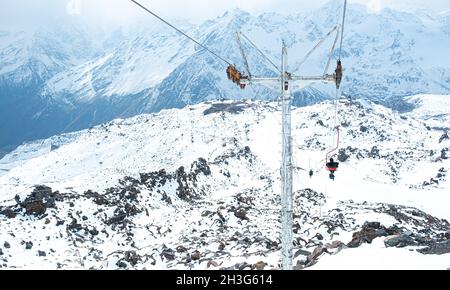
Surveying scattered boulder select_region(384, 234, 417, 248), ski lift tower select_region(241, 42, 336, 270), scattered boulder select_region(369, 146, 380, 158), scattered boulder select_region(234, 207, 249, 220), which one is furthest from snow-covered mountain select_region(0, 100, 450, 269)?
ski lift tower select_region(241, 42, 336, 270)

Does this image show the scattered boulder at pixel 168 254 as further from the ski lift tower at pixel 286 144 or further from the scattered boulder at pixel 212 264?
the ski lift tower at pixel 286 144

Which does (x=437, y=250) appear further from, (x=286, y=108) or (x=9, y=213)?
(x=9, y=213)

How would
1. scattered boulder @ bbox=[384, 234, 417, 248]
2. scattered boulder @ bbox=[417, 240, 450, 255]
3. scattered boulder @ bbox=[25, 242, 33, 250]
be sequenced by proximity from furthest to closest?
scattered boulder @ bbox=[25, 242, 33, 250] → scattered boulder @ bbox=[384, 234, 417, 248] → scattered boulder @ bbox=[417, 240, 450, 255]

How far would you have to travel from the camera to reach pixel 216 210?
151ft

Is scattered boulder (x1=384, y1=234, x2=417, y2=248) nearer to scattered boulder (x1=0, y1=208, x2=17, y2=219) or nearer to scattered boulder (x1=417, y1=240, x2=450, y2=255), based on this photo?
scattered boulder (x1=417, y1=240, x2=450, y2=255)

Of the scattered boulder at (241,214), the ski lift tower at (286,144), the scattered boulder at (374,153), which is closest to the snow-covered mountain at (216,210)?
the scattered boulder at (241,214)

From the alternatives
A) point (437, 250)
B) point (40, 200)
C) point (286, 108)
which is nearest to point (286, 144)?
point (286, 108)

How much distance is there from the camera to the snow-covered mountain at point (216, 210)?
27672 mm

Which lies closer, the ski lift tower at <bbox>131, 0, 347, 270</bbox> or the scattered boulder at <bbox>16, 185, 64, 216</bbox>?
the ski lift tower at <bbox>131, 0, 347, 270</bbox>

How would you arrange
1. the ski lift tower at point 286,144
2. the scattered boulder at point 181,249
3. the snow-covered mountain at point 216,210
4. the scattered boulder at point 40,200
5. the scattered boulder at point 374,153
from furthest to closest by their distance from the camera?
the scattered boulder at point 374,153 → the scattered boulder at point 40,200 → the scattered boulder at point 181,249 → the snow-covered mountain at point 216,210 → the ski lift tower at point 286,144

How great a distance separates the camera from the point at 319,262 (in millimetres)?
21750

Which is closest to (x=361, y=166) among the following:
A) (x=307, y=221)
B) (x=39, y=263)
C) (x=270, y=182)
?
(x=270, y=182)

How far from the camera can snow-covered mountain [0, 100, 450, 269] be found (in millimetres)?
27672

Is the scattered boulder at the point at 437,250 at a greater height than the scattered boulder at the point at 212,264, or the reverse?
the scattered boulder at the point at 437,250
